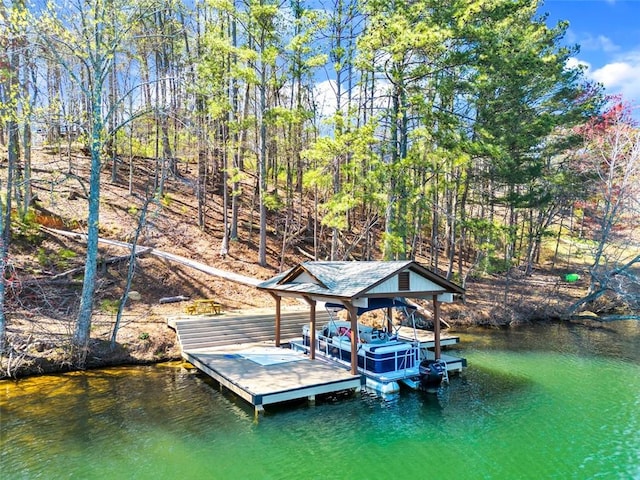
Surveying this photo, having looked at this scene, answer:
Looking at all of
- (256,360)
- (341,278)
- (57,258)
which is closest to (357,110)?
(341,278)

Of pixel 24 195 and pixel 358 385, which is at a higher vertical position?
pixel 24 195

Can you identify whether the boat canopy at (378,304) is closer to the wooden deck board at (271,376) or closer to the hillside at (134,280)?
the wooden deck board at (271,376)

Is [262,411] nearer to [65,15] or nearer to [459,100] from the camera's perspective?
[65,15]

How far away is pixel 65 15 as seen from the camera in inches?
499

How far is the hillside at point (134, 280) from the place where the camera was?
46.6 feet

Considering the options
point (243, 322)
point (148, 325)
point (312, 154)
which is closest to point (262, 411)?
point (243, 322)

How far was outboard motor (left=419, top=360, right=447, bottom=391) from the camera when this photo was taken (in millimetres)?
12289

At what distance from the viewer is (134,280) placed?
1948 cm

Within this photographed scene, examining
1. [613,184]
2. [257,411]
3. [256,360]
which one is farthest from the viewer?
[613,184]

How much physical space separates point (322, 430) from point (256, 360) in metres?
4.44

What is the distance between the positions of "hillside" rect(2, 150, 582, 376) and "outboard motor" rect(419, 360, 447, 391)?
8447 millimetres


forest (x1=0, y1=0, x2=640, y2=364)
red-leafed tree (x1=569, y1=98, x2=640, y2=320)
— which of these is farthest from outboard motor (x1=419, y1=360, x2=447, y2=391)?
red-leafed tree (x1=569, y1=98, x2=640, y2=320)

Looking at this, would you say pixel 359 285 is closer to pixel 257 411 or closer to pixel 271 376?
pixel 271 376

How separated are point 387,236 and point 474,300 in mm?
9157
